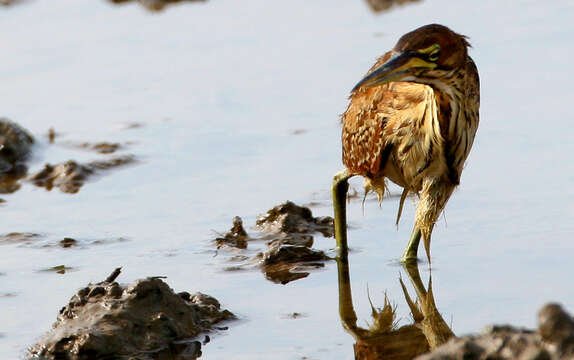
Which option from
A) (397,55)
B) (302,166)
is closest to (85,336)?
(397,55)

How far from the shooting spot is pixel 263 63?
40.9 feet

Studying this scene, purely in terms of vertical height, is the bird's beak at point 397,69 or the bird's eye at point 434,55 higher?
the bird's eye at point 434,55

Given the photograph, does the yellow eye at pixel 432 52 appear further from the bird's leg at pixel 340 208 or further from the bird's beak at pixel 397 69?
the bird's leg at pixel 340 208

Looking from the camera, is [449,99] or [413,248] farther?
[413,248]

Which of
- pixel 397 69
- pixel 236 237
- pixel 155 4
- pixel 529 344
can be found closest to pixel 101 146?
pixel 236 237

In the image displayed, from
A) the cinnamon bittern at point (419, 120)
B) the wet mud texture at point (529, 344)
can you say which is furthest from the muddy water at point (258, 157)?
the wet mud texture at point (529, 344)

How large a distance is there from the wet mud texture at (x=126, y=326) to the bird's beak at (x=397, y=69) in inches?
62.4

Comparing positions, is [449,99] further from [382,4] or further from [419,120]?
[382,4]

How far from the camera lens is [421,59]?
22.4 feet

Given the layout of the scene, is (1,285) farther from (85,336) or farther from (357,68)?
(357,68)

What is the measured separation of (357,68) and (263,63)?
1.12 m

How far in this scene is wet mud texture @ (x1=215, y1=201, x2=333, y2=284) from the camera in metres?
8.14

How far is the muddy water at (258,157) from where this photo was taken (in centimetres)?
746

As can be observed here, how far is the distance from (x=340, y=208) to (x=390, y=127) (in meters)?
1.02
